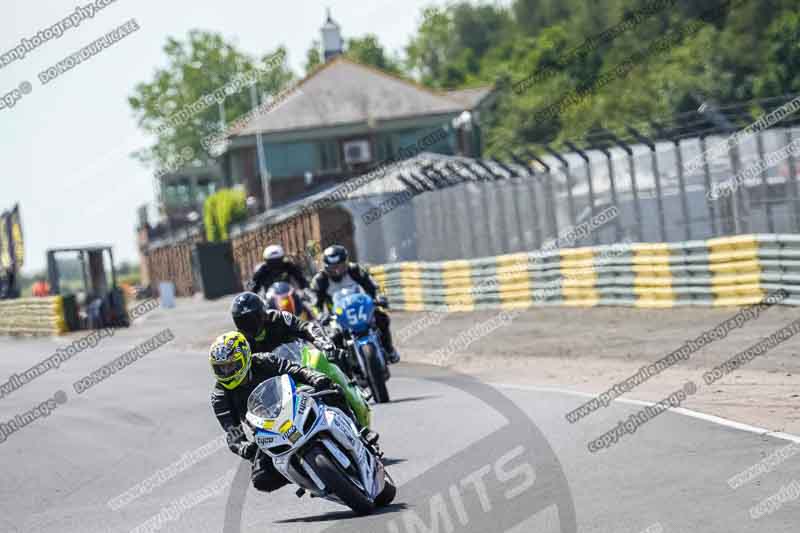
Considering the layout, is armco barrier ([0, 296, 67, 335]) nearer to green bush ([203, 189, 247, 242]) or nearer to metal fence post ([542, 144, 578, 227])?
metal fence post ([542, 144, 578, 227])

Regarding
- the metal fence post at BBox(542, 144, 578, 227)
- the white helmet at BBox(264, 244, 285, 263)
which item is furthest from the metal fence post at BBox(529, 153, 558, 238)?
the white helmet at BBox(264, 244, 285, 263)

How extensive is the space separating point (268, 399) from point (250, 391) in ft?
1.80

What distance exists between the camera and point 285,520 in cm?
857

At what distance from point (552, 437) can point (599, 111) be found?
2350 inches

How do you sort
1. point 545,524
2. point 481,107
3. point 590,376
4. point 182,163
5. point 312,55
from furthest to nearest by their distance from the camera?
point 312,55
point 182,163
point 481,107
point 590,376
point 545,524

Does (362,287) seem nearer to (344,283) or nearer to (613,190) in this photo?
(344,283)

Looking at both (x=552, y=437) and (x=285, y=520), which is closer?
(x=285, y=520)

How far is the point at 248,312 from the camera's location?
9.66m

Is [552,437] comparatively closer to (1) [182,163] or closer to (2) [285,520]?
(2) [285,520]

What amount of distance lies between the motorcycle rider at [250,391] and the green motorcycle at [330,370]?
0.35m

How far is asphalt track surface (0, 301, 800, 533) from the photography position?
297 inches

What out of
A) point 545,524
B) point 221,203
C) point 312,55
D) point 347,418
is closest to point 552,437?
point 347,418

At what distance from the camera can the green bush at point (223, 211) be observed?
6194 centimetres

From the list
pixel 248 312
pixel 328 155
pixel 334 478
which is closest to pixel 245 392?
pixel 334 478
